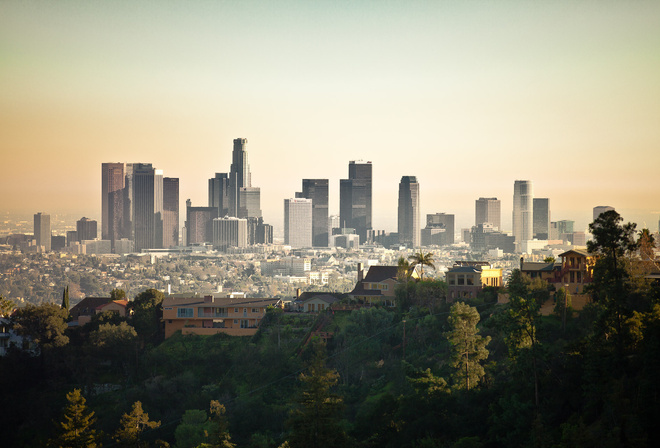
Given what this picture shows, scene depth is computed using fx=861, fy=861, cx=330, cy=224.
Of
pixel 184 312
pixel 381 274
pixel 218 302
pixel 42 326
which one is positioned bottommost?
pixel 42 326

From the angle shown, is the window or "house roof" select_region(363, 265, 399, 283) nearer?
the window

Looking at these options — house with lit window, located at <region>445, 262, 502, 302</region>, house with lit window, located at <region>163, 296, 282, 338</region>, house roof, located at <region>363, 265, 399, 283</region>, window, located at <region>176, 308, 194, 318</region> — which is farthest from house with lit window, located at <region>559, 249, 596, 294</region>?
window, located at <region>176, 308, 194, 318</region>

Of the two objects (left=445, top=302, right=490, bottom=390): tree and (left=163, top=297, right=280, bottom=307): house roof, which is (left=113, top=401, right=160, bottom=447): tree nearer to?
(left=163, top=297, right=280, bottom=307): house roof

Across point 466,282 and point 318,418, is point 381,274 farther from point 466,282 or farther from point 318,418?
point 318,418

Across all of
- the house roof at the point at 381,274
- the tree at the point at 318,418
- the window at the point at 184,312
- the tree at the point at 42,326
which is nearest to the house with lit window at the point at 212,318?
the window at the point at 184,312

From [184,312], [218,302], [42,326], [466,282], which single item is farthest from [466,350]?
[42,326]

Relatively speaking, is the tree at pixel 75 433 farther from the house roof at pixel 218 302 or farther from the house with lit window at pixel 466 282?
the house with lit window at pixel 466 282
